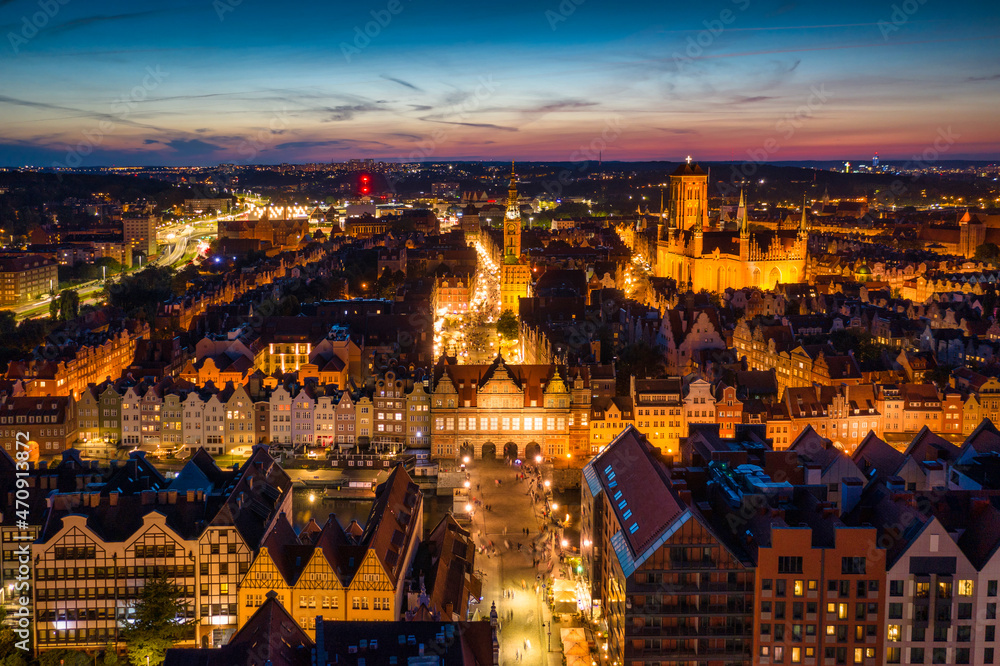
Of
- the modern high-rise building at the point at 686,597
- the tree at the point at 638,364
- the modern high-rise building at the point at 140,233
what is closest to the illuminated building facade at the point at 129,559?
the modern high-rise building at the point at 686,597

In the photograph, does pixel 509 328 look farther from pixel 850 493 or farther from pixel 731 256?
pixel 850 493

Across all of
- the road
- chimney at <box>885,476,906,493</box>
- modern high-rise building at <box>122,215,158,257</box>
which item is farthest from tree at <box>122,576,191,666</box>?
modern high-rise building at <box>122,215,158,257</box>

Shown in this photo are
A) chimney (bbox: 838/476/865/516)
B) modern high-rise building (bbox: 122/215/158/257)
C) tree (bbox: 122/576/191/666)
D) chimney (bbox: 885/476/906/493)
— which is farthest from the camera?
modern high-rise building (bbox: 122/215/158/257)

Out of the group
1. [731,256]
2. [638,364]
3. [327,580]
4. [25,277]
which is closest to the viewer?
[327,580]

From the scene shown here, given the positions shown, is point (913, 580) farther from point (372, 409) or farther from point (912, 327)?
point (912, 327)

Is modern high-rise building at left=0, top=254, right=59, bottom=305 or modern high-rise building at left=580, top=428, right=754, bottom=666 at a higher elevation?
modern high-rise building at left=0, top=254, right=59, bottom=305

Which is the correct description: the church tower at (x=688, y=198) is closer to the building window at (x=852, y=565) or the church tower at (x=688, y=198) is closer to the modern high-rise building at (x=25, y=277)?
the modern high-rise building at (x=25, y=277)

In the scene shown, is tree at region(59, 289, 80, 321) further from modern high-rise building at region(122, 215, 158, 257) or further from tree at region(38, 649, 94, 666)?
tree at region(38, 649, 94, 666)

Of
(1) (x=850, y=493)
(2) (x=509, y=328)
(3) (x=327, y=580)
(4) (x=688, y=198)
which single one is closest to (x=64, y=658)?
(3) (x=327, y=580)
